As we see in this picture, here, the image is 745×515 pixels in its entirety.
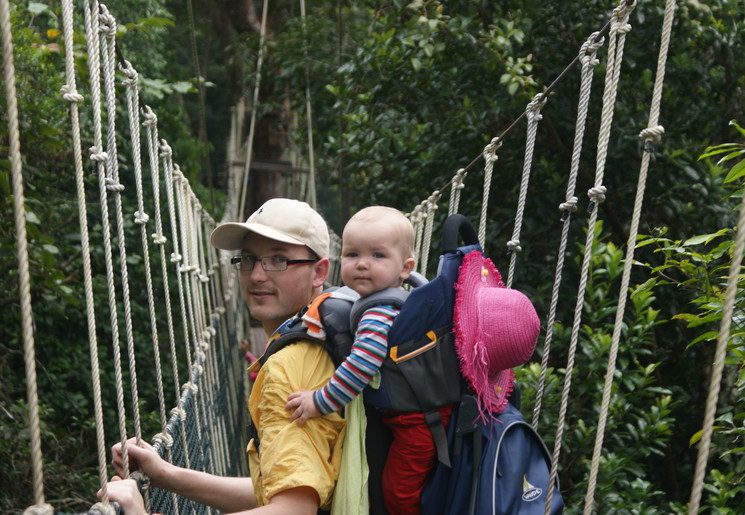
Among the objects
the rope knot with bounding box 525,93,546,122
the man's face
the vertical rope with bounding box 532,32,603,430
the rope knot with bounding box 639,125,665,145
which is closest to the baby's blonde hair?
the man's face

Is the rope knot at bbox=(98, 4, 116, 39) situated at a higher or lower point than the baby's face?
higher

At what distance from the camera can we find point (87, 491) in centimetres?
328

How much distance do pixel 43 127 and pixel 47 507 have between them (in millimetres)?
2225

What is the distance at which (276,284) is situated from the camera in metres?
1.38

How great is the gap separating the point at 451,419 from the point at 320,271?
0.37 m

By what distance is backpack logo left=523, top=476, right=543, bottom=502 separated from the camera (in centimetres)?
113

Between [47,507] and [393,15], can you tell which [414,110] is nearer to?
[393,15]

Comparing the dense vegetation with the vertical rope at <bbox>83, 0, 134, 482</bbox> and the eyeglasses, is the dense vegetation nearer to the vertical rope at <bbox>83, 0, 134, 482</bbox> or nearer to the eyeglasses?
the vertical rope at <bbox>83, 0, 134, 482</bbox>

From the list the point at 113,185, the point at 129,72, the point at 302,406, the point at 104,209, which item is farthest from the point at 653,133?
the point at 129,72

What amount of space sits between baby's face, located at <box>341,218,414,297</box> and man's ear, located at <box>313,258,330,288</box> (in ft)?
0.24

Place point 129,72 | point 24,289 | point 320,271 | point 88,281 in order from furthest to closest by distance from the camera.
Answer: point 129,72 < point 320,271 < point 88,281 < point 24,289

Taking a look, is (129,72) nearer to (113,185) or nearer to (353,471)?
(113,185)

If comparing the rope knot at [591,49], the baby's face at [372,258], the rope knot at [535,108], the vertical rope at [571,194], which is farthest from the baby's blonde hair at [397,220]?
the rope knot at [535,108]

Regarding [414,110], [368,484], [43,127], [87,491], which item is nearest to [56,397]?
[87,491]
